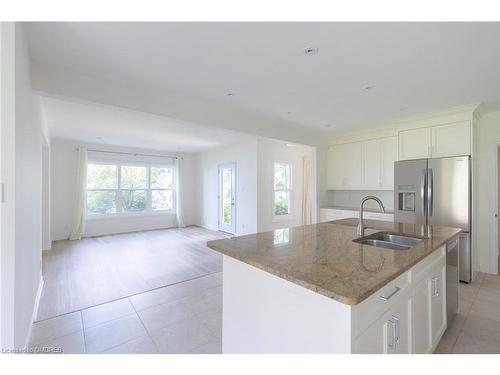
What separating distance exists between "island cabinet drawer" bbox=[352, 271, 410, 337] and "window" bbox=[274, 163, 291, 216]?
4.60m

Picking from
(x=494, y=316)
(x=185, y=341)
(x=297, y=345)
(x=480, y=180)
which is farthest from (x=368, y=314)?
(x=480, y=180)

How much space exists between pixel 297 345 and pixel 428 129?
12.6 ft

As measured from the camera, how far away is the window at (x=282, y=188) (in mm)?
6027

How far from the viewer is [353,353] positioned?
0.97 metres

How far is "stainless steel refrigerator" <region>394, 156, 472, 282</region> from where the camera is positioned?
3148 mm

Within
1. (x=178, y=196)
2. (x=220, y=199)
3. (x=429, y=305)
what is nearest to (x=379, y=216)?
(x=429, y=305)

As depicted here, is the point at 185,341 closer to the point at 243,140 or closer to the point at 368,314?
the point at 368,314

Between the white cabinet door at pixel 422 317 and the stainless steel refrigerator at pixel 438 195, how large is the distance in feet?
7.29

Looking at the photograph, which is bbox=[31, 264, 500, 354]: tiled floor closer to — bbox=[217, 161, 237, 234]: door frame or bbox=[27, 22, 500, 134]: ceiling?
bbox=[27, 22, 500, 134]: ceiling

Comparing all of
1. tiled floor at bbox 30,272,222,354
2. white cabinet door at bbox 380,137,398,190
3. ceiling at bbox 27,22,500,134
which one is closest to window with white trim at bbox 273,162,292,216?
white cabinet door at bbox 380,137,398,190

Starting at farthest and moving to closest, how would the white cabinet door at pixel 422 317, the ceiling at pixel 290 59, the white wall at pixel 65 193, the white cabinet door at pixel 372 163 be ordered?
the white wall at pixel 65 193, the white cabinet door at pixel 372 163, the ceiling at pixel 290 59, the white cabinet door at pixel 422 317

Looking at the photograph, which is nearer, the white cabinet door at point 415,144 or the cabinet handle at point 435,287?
the cabinet handle at point 435,287

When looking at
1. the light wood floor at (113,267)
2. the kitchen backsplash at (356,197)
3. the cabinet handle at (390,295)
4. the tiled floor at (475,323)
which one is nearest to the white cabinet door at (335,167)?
the kitchen backsplash at (356,197)

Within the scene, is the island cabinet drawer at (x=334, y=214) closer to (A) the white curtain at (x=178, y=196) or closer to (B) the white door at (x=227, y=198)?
(B) the white door at (x=227, y=198)
